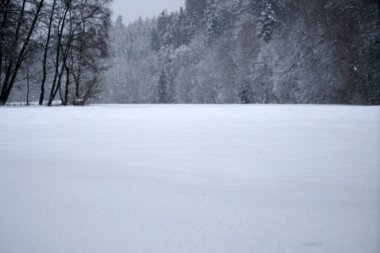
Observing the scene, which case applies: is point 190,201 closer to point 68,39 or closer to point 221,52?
point 68,39

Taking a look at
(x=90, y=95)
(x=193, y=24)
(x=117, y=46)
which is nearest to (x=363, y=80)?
(x=90, y=95)

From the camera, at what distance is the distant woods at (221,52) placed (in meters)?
15.8

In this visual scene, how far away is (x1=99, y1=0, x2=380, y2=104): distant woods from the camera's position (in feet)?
78.3

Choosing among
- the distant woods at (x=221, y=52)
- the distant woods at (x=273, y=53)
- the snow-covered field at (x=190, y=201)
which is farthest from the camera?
the distant woods at (x=273, y=53)

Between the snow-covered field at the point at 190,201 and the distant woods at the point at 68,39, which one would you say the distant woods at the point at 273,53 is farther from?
the snow-covered field at the point at 190,201

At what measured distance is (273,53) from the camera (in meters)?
34.5

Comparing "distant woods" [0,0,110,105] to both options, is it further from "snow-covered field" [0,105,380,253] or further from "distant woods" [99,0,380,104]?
"snow-covered field" [0,105,380,253]

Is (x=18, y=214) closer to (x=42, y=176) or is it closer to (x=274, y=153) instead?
(x=42, y=176)

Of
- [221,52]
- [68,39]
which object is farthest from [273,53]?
[68,39]

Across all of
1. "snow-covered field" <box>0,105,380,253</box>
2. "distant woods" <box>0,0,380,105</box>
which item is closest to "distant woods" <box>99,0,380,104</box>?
"distant woods" <box>0,0,380,105</box>

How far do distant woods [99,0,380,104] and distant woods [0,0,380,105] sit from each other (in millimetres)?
86

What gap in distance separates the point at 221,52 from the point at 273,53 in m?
12.3

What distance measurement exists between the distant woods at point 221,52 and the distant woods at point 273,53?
0.09 metres

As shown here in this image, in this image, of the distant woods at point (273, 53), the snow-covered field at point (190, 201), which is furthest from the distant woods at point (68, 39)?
the snow-covered field at point (190, 201)
